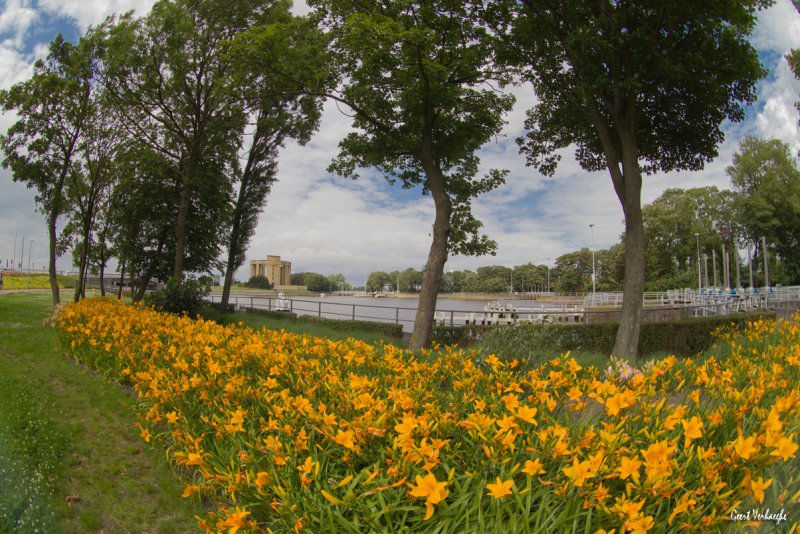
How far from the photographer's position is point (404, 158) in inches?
496

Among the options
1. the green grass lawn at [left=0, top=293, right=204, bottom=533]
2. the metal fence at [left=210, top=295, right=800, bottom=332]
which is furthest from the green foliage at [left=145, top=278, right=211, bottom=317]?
the green grass lawn at [left=0, top=293, right=204, bottom=533]

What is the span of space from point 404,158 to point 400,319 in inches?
229

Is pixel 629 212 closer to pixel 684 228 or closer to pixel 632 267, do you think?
pixel 632 267

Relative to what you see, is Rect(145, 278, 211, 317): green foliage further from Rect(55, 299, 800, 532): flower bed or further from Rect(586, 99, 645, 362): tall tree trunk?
Rect(55, 299, 800, 532): flower bed

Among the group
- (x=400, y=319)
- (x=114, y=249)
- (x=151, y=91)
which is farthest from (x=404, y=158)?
(x=114, y=249)

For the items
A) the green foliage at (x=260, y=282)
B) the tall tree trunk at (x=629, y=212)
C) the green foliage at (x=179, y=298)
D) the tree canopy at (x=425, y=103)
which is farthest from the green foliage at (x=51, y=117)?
the green foliage at (x=260, y=282)

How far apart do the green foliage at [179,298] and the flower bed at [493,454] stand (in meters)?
14.0

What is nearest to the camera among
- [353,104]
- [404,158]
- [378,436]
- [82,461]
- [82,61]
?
[378,436]

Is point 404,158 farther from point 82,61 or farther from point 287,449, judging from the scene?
point 82,61

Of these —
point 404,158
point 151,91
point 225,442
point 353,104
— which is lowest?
point 225,442

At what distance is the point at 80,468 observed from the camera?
13.3 ft

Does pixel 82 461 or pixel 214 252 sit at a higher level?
pixel 214 252

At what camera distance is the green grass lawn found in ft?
10.4

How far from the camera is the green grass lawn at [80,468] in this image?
3.17 meters
